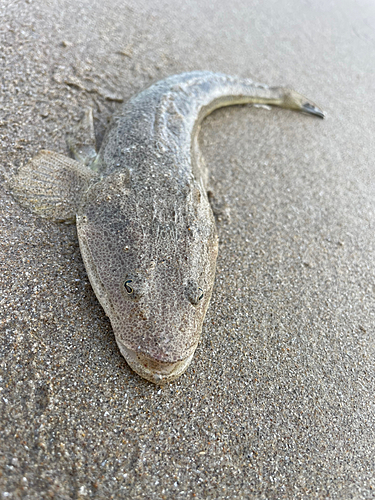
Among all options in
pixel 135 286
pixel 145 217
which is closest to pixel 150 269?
pixel 135 286

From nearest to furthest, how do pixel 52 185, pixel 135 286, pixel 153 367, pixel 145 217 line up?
pixel 153 367 → pixel 135 286 → pixel 145 217 → pixel 52 185

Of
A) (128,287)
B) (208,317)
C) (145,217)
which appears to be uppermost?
(145,217)

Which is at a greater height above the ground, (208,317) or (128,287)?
(128,287)

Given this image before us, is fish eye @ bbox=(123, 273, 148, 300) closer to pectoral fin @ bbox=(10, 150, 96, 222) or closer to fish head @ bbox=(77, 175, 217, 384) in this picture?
fish head @ bbox=(77, 175, 217, 384)

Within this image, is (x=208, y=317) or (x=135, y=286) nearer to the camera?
(x=135, y=286)

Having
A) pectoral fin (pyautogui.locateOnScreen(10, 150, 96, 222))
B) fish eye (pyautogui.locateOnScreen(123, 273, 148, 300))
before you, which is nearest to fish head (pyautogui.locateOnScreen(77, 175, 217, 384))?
fish eye (pyautogui.locateOnScreen(123, 273, 148, 300))

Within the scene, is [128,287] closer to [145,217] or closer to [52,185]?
[145,217]

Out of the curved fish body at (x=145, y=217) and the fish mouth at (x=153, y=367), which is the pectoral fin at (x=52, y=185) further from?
the fish mouth at (x=153, y=367)
